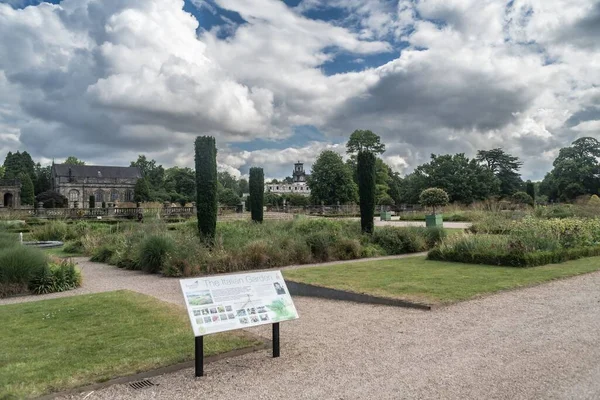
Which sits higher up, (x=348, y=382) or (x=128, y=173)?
(x=128, y=173)

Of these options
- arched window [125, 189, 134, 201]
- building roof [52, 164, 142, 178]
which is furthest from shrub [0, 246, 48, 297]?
building roof [52, 164, 142, 178]

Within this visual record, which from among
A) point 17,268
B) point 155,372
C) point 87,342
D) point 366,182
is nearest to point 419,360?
point 155,372

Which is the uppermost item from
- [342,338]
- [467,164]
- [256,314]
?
[467,164]

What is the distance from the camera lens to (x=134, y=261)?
40.3ft

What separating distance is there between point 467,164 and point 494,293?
53.8m

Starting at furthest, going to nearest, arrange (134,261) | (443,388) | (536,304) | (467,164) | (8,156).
→ (8,156) → (467,164) → (134,261) → (536,304) → (443,388)

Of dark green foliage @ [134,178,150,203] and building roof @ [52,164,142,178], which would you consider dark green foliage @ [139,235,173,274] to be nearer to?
dark green foliage @ [134,178,150,203]

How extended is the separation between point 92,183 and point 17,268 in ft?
287

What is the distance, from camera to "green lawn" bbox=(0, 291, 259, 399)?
4262mm

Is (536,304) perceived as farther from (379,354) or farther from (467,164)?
(467,164)

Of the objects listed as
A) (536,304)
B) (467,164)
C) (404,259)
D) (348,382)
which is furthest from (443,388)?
(467,164)

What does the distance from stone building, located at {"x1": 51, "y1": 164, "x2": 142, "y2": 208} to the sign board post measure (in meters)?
87.9

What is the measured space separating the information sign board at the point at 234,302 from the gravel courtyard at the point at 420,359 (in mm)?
518

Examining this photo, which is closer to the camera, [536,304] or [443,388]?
[443,388]
